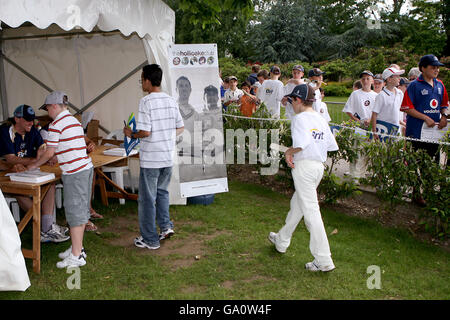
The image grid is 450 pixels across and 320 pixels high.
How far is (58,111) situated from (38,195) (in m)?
0.88

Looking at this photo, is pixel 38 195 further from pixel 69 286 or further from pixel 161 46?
pixel 161 46

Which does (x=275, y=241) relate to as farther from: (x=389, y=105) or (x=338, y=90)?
(x=338, y=90)

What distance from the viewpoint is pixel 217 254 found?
16.6 feet

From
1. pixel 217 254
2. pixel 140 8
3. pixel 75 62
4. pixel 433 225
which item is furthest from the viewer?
pixel 75 62

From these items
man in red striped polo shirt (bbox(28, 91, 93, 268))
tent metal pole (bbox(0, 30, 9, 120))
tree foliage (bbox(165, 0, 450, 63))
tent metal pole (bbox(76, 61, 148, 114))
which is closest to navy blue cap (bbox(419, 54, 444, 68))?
tent metal pole (bbox(76, 61, 148, 114))

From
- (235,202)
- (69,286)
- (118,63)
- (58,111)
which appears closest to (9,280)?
(69,286)

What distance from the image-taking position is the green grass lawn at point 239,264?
4.17 metres

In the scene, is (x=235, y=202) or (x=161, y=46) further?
(x=235, y=202)

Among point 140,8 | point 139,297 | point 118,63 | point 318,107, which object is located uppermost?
point 140,8

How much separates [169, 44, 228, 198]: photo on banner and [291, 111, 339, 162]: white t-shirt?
7.93 ft

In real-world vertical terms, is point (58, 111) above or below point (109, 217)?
above

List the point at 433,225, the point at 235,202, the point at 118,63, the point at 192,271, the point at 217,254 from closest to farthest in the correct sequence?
the point at 192,271
the point at 217,254
the point at 433,225
the point at 235,202
the point at 118,63

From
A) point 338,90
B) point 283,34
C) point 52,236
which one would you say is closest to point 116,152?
point 52,236

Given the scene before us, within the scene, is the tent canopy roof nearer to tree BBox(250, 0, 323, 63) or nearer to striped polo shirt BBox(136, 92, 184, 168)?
striped polo shirt BBox(136, 92, 184, 168)
